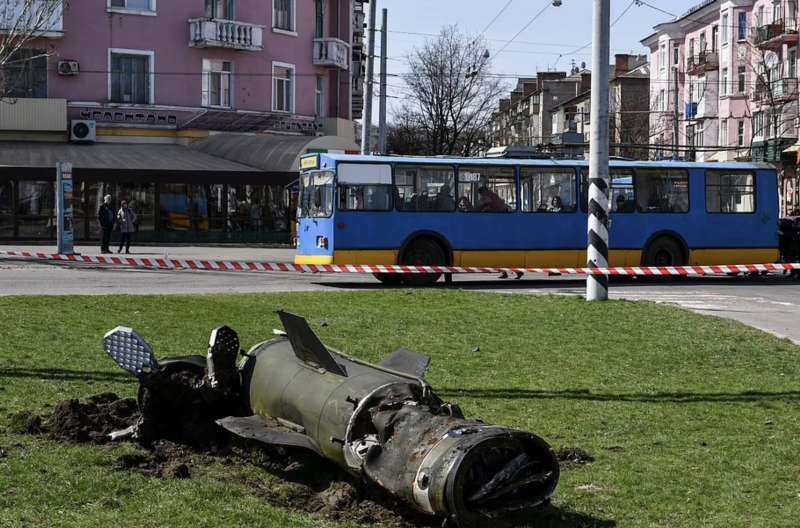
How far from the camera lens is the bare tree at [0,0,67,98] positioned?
111 feet

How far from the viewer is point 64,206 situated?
33.2 m

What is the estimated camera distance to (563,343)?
13773 mm

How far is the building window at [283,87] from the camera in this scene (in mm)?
49969

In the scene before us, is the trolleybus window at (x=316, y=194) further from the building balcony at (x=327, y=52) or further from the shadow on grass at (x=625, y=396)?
the building balcony at (x=327, y=52)

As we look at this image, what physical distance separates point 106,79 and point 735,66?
4301 cm

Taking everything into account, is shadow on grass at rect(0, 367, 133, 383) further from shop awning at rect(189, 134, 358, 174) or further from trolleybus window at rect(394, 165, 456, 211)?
shop awning at rect(189, 134, 358, 174)

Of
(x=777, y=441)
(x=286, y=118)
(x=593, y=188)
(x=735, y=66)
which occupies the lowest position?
(x=777, y=441)

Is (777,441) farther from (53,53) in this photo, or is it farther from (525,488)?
(53,53)

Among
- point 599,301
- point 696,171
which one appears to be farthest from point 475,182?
point 599,301

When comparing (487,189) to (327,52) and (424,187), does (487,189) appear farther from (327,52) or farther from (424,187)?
(327,52)

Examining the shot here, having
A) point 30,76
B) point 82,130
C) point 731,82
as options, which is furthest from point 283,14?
point 731,82

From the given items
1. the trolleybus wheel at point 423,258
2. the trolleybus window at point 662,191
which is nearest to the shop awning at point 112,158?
the trolleybus wheel at point 423,258

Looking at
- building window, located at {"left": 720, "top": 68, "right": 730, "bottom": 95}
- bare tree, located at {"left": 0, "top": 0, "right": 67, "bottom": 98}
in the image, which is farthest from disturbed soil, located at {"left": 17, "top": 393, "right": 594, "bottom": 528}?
building window, located at {"left": 720, "top": 68, "right": 730, "bottom": 95}

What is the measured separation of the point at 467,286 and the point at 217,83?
25.5m
